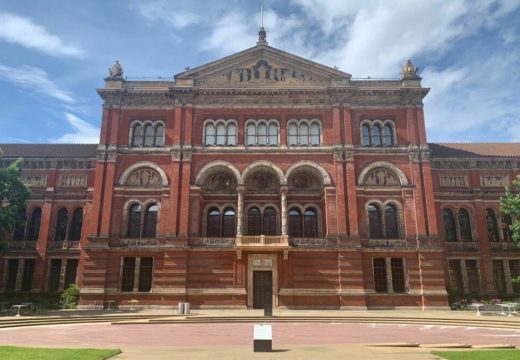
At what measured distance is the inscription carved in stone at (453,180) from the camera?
126 ft

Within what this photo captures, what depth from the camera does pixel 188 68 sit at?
121ft

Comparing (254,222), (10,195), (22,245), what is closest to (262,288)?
(254,222)

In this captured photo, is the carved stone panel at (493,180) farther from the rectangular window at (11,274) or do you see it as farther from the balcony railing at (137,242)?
the rectangular window at (11,274)

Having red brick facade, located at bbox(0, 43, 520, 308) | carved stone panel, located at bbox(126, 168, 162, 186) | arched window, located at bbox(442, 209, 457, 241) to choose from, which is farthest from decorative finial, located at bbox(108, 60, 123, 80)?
arched window, located at bbox(442, 209, 457, 241)

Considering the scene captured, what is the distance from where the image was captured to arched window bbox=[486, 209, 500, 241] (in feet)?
124

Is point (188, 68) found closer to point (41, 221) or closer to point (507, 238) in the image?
point (41, 221)

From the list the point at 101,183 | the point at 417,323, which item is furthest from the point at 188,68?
the point at 417,323

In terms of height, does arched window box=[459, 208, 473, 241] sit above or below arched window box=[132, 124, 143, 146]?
below

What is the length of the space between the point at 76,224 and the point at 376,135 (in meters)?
28.7

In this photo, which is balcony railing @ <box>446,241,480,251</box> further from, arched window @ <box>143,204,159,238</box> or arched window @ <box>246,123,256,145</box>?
arched window @ <box>143,204,159,238</box>

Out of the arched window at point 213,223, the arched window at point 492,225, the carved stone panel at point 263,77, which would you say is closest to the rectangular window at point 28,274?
the arched window at point 213,223

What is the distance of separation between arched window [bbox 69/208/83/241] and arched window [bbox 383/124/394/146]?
28.7m

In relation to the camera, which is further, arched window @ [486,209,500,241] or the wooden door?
arched window @ [486,209,500,241]

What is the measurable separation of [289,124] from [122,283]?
64.2 ft
